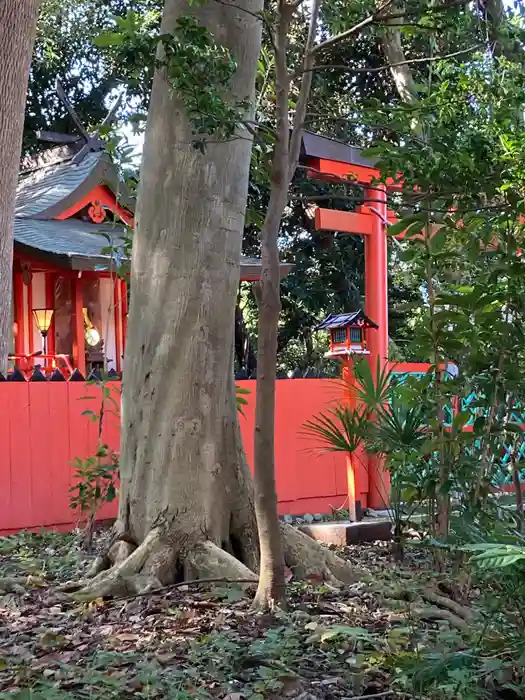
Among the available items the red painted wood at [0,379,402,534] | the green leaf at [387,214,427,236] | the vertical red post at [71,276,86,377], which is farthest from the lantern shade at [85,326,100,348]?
the green leaf at [387,214,427,236]

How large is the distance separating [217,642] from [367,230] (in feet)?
21.8

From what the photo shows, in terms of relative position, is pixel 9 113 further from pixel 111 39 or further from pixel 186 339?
pixel 111 39

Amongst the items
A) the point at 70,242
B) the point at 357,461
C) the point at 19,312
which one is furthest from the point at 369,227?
the point at 19,312

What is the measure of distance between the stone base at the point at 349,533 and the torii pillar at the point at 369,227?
48.3 inches

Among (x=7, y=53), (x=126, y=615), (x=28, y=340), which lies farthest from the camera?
(x=28, y=340)

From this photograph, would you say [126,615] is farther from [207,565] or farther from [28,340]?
[28,340]

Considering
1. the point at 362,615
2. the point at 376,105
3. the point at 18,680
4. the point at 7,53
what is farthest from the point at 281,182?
the point at 7,53

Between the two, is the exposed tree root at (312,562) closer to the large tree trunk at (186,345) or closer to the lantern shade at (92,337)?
the large tree trunk at (186,345)

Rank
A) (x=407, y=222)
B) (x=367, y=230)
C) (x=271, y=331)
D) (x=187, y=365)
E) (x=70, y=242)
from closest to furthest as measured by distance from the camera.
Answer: (x=271, y=331)
(x=407, y=222)
(x=187, y=365)
(x=367, y=230)
(x=70, y=242)

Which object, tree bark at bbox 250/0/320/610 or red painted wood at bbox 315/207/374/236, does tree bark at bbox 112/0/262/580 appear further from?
red painted wood at bbox 315/207/374/236

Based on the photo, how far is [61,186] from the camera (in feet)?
47.3

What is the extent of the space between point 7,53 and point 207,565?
18.9 ft

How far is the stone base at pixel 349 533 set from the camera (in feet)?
22.0

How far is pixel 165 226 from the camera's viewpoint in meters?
4.93
